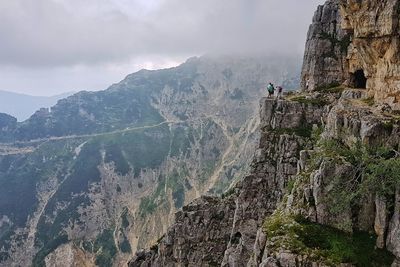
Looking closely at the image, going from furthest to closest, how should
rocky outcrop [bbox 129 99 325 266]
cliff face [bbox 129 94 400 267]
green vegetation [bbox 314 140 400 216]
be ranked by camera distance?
1. rocky outcrop [bbox 129 99 325 266]
2. green vegetation [bbox 314 140 400 216]
3. cliff face [bbox 129 94 400 267]

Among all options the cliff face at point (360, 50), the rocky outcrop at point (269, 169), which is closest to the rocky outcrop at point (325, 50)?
the cliff face at point (360, 50)

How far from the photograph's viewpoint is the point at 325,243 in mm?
35312

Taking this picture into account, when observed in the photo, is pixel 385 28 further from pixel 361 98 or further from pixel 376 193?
pixel 376 193

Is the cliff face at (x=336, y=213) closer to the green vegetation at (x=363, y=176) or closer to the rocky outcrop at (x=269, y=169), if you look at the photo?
the green vegetation at (x=363, y=176)

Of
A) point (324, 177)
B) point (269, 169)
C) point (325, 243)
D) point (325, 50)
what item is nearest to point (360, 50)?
point (269, 169)

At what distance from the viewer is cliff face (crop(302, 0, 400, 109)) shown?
5469 cm

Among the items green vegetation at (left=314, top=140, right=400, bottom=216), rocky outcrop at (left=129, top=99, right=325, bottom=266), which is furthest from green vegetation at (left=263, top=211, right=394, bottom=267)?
rocky outcrop at (left=129, top=99, right=325, bottom=266)

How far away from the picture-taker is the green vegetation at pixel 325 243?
33.6 m

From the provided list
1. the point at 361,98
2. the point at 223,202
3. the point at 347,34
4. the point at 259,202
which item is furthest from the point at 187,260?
the point at 347,34

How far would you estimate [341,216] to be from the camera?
3728 centimetres

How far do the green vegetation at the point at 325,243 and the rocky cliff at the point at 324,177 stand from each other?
8 cm

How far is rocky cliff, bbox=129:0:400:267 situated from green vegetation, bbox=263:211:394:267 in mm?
80

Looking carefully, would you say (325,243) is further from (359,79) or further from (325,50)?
(325,50)

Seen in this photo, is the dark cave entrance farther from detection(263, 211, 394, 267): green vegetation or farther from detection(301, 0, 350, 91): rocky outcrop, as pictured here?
detection(263, 211, 394, 267): green vegetation
